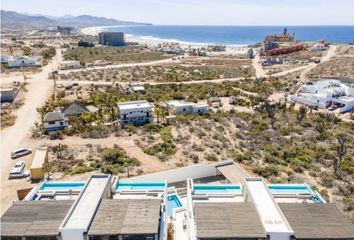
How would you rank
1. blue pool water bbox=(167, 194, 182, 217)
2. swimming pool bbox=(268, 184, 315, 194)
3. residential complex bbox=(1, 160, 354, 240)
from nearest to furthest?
residential complex bbox=(1, 160, 354, 240)
swimming pool bbox=(268, 184, 315, 194)
blue pool water bbox=(167, 194, 182, 217)

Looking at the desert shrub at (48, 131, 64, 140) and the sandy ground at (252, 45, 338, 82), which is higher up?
the sandy ground at (252, 45, 338, 82)

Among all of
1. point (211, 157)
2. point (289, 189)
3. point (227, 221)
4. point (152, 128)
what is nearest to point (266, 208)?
point (227, 221)

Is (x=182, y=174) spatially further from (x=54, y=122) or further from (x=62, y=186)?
(x=54, y=122)

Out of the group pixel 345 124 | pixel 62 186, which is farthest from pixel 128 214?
pixel 345 124

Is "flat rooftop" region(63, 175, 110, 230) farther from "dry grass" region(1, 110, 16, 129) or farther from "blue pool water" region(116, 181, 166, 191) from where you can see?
"dry grass" region(1, 110, 16, 129)

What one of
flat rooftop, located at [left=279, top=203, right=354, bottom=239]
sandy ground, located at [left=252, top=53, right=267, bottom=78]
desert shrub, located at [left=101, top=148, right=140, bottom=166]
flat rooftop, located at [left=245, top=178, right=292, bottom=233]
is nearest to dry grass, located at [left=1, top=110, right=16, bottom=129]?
desert shrub, located at [left=101, top=148, right=140, bottom=166]
